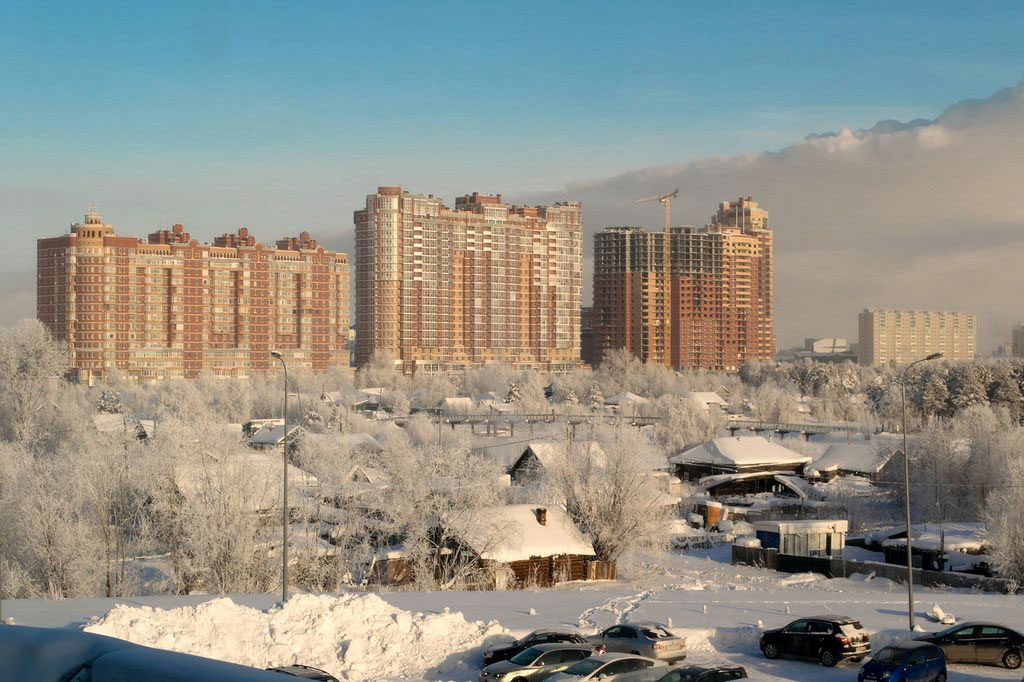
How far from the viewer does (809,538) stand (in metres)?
29.9

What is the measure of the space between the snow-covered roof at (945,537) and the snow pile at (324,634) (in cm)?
1856

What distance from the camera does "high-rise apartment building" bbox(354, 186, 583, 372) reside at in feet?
332

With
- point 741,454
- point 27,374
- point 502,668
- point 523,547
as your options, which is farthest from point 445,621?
point 27,374

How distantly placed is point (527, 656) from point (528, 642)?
107cm

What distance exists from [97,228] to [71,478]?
6451 centimetres

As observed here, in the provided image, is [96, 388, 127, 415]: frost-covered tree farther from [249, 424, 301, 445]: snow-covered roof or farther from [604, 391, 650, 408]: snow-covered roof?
[604, 391, 650, 408]: snow-covered roof

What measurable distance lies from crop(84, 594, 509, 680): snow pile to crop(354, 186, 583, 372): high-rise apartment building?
87.3 meters

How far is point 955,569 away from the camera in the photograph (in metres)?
27.2

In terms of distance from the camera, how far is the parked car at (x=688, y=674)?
1093cm

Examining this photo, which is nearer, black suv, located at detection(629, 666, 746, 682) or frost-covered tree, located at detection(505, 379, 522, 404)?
black suv, located at detection(629, 666, 746, 682)

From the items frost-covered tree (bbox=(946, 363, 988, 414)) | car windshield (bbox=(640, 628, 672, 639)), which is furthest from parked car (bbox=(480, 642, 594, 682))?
frost-covered tree (bbox=(946, 363, 988, 414))

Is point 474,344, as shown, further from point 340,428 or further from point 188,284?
point 340,428

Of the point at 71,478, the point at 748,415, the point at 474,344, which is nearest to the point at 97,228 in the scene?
the point at 474,344

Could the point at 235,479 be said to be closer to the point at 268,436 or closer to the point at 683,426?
the point at 268,436
